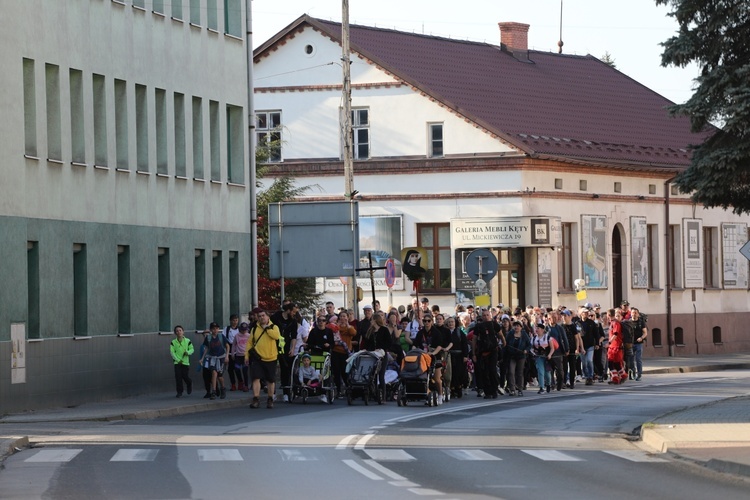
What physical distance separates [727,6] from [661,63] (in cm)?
126

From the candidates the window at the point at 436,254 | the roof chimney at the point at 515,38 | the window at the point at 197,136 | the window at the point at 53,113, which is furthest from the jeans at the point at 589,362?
the roof chimney at the point at 515,38

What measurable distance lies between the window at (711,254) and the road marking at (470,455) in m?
46.5

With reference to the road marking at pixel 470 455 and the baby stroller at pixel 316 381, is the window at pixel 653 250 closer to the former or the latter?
the baby stroller at pixel 316 381

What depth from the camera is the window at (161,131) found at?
39188mm

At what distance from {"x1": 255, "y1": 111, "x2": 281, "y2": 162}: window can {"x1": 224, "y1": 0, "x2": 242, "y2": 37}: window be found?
15678 mm

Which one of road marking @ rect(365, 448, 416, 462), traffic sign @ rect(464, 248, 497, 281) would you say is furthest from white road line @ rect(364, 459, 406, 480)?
traffic sign @ rect(464, 248, 497, 281)

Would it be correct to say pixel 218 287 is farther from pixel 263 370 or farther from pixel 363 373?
pixel 263 370

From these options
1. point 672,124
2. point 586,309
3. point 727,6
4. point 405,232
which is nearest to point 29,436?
point 727,6

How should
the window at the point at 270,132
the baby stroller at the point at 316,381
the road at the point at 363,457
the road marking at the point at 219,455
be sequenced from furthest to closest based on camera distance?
the window at the point at 270,132 → the baby stroller at the point at 316,381 → the road marking at the point at 219,455 → the road at the point at 363,457

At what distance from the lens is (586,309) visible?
142 ft

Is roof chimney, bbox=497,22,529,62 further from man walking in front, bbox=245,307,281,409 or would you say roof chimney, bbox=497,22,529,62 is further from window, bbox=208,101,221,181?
man walking in front, bbox=245,307,281,409

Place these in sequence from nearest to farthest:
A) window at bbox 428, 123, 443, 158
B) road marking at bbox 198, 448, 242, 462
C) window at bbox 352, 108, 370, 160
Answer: road marking at bbox 198, 448, 242, 462 → window at bbox 428, 123, 443, 158 → window at bbox 352, 108, 370, 160

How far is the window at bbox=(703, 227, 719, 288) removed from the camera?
6675 centimetres

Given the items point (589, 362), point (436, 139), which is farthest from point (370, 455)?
point (436, 139)
